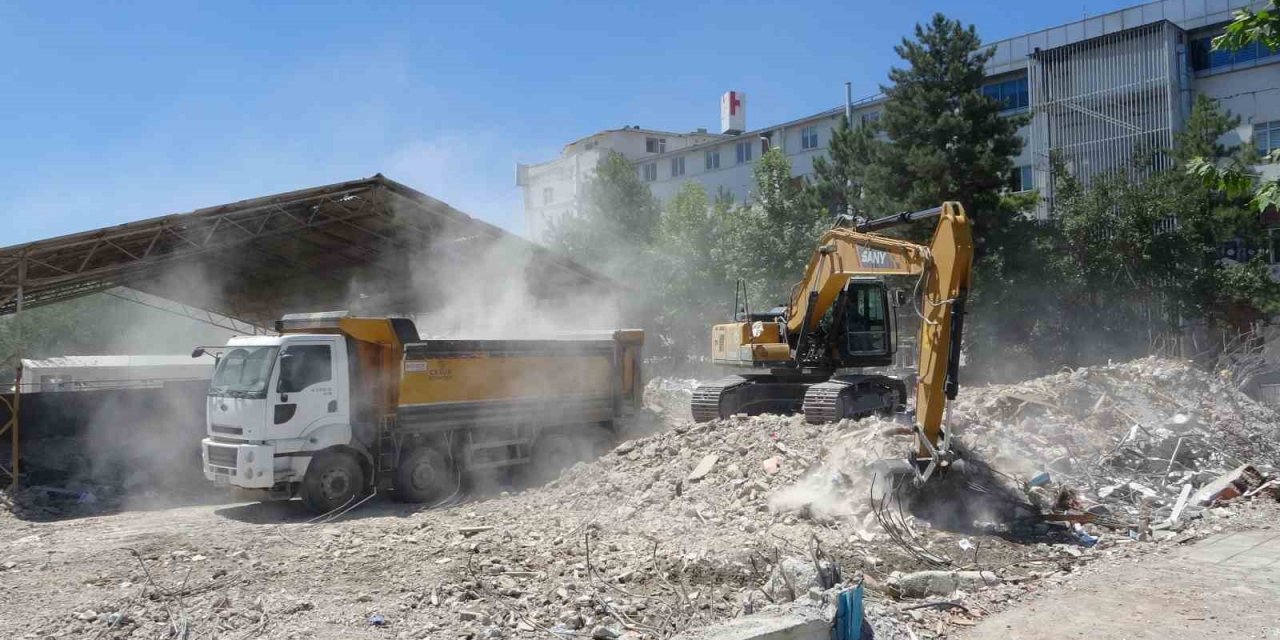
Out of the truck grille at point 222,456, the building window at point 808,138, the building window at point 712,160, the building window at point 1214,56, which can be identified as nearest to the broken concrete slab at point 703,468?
the truck grille at point 222,456

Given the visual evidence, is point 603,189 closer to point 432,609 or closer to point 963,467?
point 963,467

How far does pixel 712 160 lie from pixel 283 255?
101ft

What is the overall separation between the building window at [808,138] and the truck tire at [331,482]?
35996 millimetres

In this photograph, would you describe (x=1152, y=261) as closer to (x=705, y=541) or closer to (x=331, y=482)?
(x=705, y=541)

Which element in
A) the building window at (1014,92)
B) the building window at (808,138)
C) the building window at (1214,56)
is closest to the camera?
the building window at (1214,56)

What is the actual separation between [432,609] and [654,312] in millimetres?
26409

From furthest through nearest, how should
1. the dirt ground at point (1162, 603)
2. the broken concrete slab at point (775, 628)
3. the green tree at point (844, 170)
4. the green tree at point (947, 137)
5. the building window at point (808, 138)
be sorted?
1. the building window at point (808, 138)
2. the green tree at point (844, 170)
3. the green tree at point (947, 137)
4. the dirt ground at point (1162, 603)
5. the broken concrete slab at point (775, 628)

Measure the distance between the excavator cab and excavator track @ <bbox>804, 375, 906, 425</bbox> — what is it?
354mm

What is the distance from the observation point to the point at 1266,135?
31062 mm

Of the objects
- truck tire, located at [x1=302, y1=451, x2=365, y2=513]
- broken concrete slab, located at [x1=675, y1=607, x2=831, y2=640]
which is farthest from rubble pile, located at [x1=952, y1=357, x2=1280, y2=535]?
truck tire, located at [x1=302, y1=451, x2=365, y2=513]

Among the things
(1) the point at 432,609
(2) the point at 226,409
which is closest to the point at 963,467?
(1) the point at 432,609

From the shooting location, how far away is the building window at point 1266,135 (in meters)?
30.7

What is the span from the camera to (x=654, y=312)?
33000mm

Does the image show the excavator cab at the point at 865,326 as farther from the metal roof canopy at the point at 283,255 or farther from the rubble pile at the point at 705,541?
the metal roof canopy at the point at 283,255
